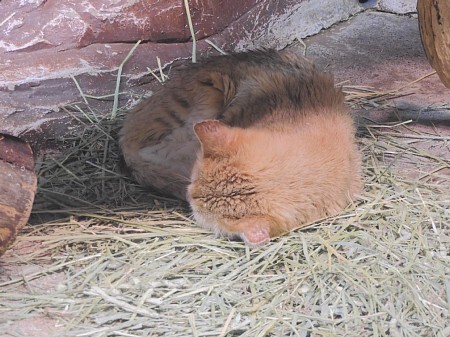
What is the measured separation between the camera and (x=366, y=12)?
8047 mm

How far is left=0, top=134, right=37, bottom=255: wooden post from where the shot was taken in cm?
373

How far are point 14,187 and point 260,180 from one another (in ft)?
4.09

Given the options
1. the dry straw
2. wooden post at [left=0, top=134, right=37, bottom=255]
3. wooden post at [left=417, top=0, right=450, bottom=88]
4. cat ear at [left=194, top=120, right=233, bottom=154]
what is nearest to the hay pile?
the dry straw

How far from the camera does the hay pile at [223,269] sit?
11.5ft

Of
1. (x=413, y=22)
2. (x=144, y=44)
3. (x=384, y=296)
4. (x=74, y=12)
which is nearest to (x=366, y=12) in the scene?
(x=413, y=22)

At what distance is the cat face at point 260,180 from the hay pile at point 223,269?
5.7 inches

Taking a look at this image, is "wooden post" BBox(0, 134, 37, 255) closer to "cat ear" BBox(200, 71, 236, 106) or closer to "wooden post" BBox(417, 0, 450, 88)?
"cat ear" BBox(200, 71, 236, 106)

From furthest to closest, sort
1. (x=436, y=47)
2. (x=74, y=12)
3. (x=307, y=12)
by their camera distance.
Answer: (x=307, y=12)
(x=74, y=12)
(x=436, y=47)

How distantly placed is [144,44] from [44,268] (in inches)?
107

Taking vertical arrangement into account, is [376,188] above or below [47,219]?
below

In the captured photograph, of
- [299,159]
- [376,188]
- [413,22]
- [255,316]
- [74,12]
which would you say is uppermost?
[74,12]

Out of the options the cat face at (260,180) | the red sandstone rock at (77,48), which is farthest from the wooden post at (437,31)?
the red sandstone rock at (77,48)

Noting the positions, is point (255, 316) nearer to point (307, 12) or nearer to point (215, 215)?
point (215, 215)

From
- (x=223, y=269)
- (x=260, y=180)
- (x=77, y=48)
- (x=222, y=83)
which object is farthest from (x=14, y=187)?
(x=77, y=48)
